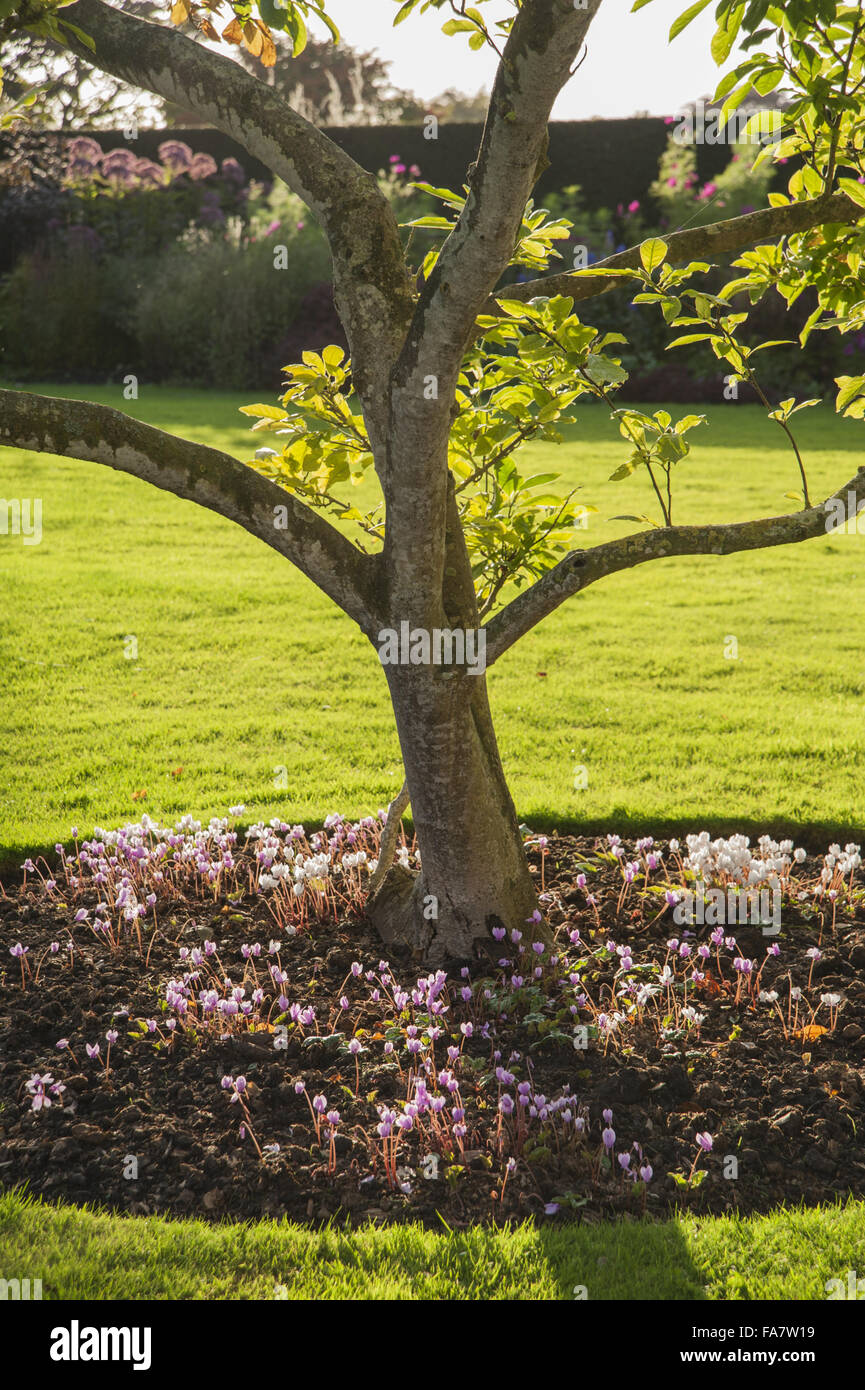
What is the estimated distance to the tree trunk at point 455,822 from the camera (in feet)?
11.9

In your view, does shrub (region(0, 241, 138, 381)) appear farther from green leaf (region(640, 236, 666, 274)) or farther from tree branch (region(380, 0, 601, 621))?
green leaf (region(640, 236, 666, 274))

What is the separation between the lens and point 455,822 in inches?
149

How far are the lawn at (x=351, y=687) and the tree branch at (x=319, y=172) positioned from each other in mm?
2355

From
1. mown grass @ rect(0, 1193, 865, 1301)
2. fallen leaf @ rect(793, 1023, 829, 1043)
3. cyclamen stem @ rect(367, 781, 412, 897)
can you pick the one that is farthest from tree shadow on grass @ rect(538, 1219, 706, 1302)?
cyclamen stem @ rect(367, 781, 412, 897)

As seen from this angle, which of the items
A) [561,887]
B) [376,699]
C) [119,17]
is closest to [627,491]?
[376,699]

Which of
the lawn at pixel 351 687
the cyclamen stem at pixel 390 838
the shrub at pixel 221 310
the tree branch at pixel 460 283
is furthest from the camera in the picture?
the shrub at pixel 221 310

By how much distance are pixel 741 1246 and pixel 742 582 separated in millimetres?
6901

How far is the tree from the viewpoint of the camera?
3125 millimetres

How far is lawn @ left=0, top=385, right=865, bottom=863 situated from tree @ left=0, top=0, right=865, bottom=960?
4.84 feet

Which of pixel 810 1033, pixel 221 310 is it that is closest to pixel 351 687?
pixel 810 1033

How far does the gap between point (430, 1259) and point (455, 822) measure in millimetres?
1435

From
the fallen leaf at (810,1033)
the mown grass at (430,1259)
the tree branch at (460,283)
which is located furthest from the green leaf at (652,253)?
the mown grass at (430,1259)

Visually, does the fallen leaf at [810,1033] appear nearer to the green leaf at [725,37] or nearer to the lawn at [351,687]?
the lawn at [351,687]

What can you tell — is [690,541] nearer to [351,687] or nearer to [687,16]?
[687,16]
